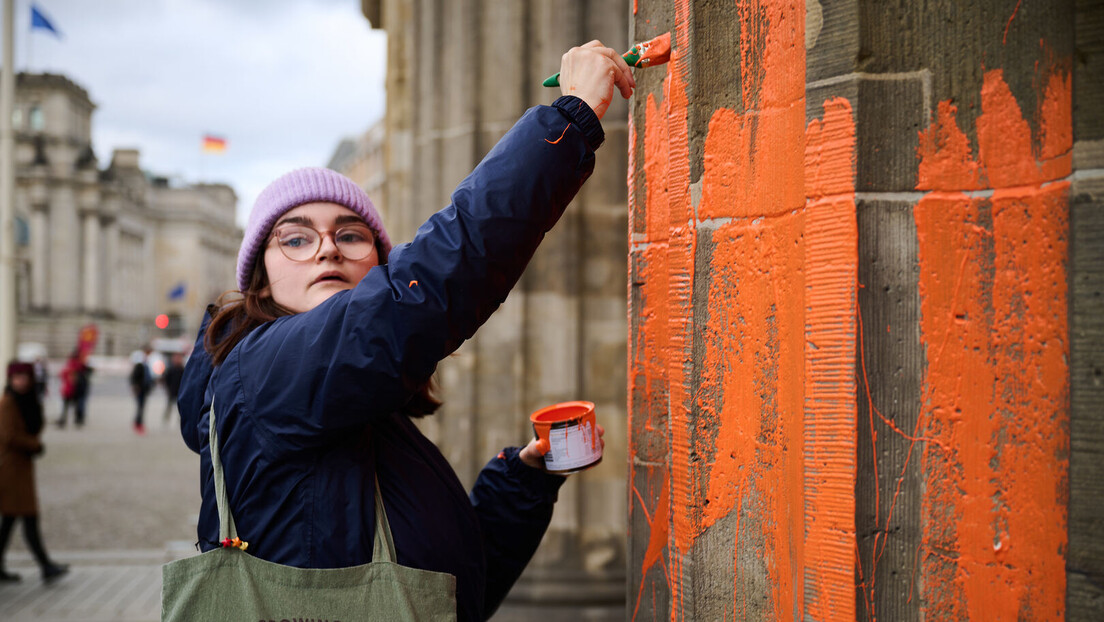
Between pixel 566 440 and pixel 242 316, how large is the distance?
2.51 feet

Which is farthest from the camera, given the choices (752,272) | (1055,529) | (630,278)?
(630,278)

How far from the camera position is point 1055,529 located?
4.33ft

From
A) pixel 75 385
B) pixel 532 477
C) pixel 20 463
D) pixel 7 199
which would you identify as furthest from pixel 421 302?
pixel 75 385

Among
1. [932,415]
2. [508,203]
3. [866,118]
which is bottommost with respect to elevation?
[932,415]

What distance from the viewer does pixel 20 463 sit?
6035 mm

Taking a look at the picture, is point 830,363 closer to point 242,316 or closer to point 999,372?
point 999,372

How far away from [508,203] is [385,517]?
59 centimetres

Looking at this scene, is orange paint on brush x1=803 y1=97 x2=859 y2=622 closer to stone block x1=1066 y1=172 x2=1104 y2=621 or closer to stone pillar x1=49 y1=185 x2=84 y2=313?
stone block x1=1066 y1=172 x2=1104 y2=621

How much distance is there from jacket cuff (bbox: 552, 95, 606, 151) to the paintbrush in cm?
33

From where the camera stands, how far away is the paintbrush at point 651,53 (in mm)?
1794

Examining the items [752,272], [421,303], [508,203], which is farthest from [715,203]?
[421,303]

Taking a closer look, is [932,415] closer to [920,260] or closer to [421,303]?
[920,260]

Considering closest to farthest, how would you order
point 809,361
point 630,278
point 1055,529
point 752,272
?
1. point 1055,529
2. point 809,361
3. point 752,272
4. point 630,278

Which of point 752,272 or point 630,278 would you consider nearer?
point 752,272
